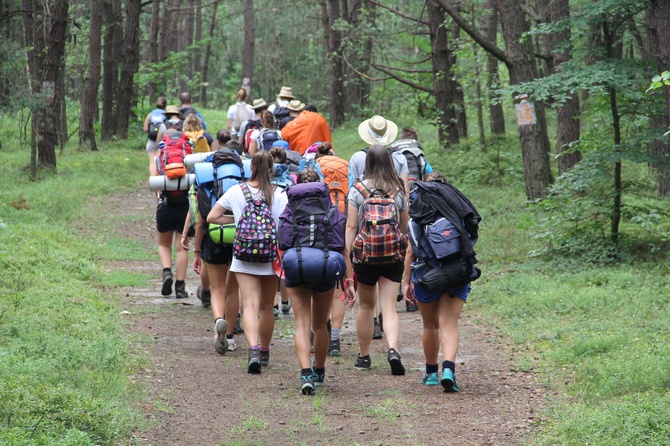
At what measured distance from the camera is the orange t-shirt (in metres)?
12.5

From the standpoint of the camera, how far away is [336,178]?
9008 millimetres

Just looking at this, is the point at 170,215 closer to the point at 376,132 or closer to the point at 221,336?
the point at 221,336

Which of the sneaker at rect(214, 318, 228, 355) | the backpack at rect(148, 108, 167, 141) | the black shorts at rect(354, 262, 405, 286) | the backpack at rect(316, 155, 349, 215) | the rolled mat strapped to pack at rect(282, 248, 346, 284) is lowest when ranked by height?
the sneaker at rect(214, 318, 228, 355)

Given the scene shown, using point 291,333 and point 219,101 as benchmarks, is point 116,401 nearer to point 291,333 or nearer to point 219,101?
point 291,333

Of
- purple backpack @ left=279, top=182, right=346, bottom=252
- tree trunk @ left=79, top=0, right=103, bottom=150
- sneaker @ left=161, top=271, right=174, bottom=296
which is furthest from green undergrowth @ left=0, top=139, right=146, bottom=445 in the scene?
tree trunk @ left=79, top=0, right=103, bottom=150

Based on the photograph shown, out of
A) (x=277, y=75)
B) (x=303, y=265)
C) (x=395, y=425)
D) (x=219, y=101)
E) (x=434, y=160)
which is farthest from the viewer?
(x=219, y=101)

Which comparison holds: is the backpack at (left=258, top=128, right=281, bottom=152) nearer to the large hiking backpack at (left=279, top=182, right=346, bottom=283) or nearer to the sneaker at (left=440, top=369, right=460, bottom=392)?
the large hiking backpack at (left=279, top=182, right=346, bottom=283)

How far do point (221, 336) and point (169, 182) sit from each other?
2.98 meters

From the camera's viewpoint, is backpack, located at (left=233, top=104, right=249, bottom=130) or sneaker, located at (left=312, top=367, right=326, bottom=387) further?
backpack, located at (left=233, top=104, right=249, bottom=130)

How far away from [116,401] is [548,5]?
1380cm

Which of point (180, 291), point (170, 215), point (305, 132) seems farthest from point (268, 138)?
point (180, 291)

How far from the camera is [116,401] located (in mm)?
5973

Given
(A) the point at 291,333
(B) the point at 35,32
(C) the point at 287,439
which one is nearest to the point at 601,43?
(A) the point at 291,333

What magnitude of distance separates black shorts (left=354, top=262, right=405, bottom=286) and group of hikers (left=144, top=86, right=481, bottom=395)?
0.5 inches
